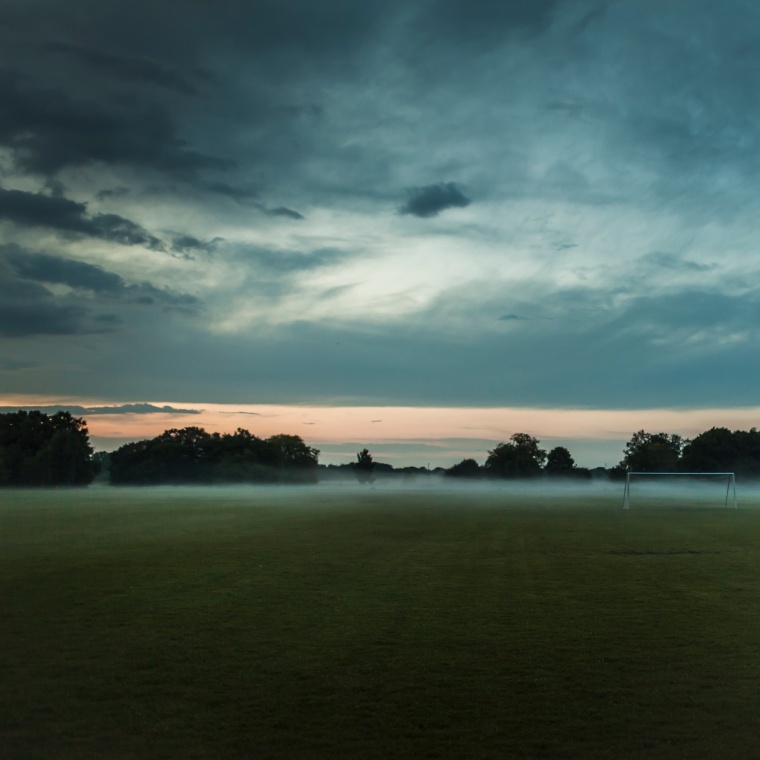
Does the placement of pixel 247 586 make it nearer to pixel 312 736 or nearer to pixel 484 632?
pixel 484 632

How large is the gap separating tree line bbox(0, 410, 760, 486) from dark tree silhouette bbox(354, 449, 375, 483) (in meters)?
0.26

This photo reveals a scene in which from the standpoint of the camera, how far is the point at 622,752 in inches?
232

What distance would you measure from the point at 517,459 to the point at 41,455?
88121 millimetres

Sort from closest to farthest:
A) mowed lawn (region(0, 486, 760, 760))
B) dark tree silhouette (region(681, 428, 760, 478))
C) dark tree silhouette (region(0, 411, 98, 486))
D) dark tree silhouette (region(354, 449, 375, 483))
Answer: mowed lawn (region(0, 486, 760, 760)) < dark tree silhouette (region(0, 411, 98, 486)) < dark tree silhouette (region(681, 428, 760, 478)) < dark tree silhouette (region(354, 449, 375, 483))

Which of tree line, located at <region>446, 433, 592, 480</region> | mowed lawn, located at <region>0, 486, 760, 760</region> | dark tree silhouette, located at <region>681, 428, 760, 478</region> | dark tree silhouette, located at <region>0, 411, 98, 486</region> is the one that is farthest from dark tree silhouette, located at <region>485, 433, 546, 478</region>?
mowed lawn, located at <region>0, 486, 760, 760</region>

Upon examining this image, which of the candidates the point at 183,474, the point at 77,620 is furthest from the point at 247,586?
the point at 183,474

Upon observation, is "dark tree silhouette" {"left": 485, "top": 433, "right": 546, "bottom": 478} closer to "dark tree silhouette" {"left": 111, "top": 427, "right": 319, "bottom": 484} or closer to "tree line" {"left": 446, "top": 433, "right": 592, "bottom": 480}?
"tree line" {"left": 446, "top": 433, "right": 592, "bottom": 480}

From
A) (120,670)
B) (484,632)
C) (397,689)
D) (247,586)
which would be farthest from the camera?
(247,586)

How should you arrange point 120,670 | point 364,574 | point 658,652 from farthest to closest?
point 364,574 < point 658,652 < point 120,670

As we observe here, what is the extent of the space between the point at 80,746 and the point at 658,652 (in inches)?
241

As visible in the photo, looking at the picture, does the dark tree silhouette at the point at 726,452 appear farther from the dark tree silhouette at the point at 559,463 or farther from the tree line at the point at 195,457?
the dark tree silhouette at the point at 559,463

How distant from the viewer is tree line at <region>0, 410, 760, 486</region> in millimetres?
106062

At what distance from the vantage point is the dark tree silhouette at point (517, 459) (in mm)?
155500

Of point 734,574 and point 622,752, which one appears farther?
point 734,574
